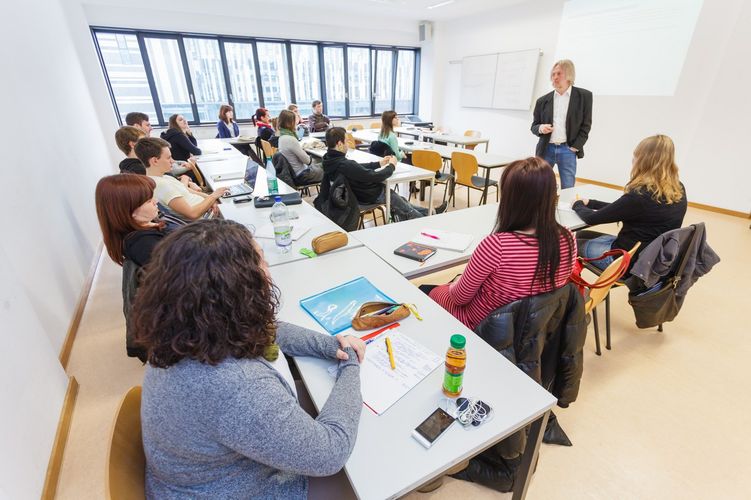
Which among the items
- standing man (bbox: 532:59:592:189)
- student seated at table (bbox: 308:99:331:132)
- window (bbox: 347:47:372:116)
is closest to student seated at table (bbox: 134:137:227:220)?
standing man (bbox: 532:59:592:189)

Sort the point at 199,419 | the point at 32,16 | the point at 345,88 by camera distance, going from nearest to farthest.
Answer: the point at 199,419 → the point at 32,16 → the point at 345,88

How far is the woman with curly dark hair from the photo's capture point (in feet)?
2.01

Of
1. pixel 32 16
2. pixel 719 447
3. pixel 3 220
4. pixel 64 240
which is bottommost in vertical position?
pixel 719 447

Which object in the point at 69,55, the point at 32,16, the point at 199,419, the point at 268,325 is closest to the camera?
the point at 199,419

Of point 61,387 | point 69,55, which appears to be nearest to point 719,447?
point 61,387

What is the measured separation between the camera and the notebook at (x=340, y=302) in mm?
1190

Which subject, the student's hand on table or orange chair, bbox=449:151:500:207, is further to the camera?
orange chair, bbox=449:151:500:207

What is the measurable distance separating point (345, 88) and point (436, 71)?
7.74 ft

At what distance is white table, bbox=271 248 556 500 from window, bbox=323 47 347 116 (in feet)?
26.5

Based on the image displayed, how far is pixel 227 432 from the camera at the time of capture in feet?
2.01

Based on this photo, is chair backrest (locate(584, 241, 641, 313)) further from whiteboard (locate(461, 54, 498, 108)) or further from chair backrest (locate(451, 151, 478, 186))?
whiteboard (locate(461, 54, 498, 108))

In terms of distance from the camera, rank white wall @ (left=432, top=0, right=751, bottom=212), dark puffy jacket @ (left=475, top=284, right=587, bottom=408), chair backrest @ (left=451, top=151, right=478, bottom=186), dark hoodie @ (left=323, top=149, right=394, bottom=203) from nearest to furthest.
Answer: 1. dark puffy jacket @ (left=475, top=284, right=587, bottom=408)
2. dark hoodie @ (left=323, top=149, right=394, bottom=203)
3. chair backrest @ (left=451, top=151, right=478, bottom=186)
4. white wall @ (left=432, top=0, right=751, bottom=212)

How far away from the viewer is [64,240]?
2568 mm

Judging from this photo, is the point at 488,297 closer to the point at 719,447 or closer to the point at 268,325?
the point at 268,325
